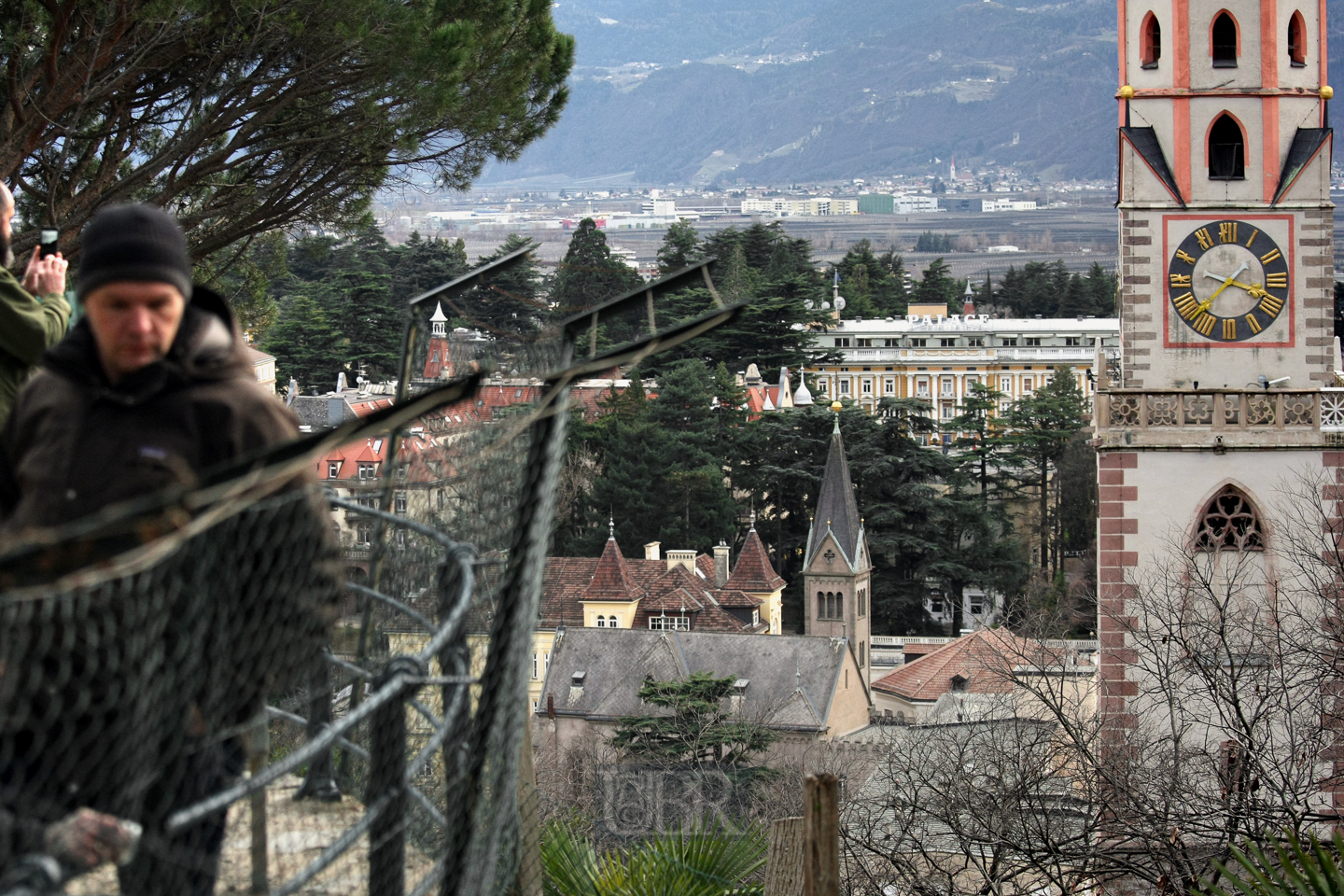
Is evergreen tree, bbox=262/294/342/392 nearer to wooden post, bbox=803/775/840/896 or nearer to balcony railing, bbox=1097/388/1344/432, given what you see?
balcony railing, bbox=1097/388/1344/432

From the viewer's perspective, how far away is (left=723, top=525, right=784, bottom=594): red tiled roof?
187ft

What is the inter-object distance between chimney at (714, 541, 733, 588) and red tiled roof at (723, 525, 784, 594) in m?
0.54

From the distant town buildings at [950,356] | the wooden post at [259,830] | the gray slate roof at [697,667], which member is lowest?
the gray slate roof at [697,667]

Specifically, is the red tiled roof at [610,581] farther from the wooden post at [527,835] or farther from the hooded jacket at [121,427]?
the hooded jacket at [121,427]

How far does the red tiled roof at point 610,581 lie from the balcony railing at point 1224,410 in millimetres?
34960

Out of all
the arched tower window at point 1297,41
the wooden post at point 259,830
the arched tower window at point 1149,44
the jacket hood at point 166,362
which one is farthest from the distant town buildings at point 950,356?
the jacket hood at point 166,362

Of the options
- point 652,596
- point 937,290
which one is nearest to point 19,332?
point 652,596

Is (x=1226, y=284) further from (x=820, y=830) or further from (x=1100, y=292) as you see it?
(x=1100, y=292)

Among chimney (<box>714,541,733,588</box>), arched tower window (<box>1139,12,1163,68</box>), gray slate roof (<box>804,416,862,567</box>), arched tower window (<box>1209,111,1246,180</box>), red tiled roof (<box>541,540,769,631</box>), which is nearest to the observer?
arched tower window (<box>1209,111,1246,180</box>)

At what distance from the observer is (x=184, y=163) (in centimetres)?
1447

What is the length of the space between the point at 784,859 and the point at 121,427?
4.71 meters

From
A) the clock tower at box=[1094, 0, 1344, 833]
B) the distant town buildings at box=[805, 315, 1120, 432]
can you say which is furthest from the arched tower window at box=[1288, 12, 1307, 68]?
the distant town buildings at box=[805, 315, 1120, 432]

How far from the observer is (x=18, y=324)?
3775 millimetres

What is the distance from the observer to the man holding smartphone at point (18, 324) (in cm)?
375
